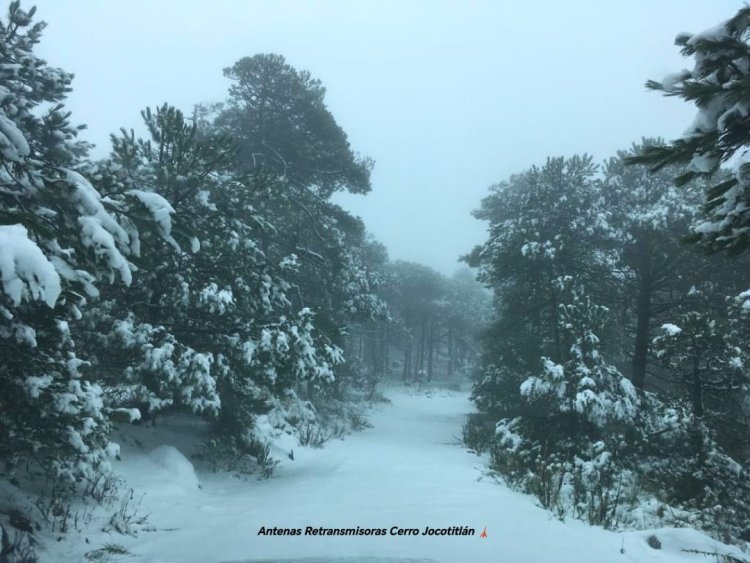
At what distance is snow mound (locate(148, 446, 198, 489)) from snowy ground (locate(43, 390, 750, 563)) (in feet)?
0.07

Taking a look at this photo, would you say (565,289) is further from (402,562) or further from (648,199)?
(402,562)

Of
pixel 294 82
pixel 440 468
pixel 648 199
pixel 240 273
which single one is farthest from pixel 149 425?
pixel 648 199

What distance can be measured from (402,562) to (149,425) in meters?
6.93

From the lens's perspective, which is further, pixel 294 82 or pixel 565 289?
pixel 294 82

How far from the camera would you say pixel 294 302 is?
63.2ft

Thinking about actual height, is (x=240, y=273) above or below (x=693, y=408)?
above

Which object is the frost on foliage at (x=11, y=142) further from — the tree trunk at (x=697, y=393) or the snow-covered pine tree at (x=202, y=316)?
the tree trunk at (x=697, y=393)

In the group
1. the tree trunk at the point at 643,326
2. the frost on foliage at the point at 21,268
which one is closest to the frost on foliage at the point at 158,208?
the frost on foliage at the point at 21,268

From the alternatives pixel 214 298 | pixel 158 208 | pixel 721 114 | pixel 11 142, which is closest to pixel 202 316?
pixel 214 298

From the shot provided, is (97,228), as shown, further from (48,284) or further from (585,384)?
(585,384)

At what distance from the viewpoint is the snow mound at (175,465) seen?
7574 mm

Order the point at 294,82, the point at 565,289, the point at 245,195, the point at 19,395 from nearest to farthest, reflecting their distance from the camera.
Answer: the point at 19,395
the point at 245,195
the point at 565,289
the point at 294,82

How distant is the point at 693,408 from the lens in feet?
26.7

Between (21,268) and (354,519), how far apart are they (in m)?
4.51
